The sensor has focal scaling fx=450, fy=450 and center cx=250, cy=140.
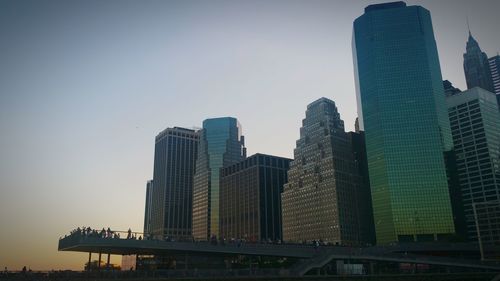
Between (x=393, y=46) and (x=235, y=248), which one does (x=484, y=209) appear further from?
(x=235, y=248)

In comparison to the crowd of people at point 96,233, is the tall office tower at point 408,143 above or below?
above

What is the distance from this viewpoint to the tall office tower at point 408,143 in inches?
7087

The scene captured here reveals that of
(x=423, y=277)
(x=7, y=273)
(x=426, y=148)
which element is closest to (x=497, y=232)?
(x=426, y=148)

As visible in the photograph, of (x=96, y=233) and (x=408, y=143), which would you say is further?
(x=408, y=143)

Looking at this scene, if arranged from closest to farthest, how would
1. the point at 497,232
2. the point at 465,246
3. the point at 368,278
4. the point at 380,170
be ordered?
the point at 368,278 < the point at 465,246 < the point at 497,232 < the point at 380,170

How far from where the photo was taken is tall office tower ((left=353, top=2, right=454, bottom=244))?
180 m

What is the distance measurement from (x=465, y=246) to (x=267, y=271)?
117481 mm

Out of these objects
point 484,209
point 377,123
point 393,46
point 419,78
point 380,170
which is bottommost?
point 484,209

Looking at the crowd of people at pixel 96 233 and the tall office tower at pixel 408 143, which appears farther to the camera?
the tall office tower at pixel 408 143

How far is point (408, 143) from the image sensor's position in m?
187

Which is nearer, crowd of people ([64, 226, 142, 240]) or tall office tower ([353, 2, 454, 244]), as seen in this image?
crowd of people ([64, 226, 142, 240])

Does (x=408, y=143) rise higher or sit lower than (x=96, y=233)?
higher

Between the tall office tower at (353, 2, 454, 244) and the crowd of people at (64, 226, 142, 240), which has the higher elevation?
the tall office tower at (353, 2, 454, 244)

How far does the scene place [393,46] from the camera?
199875 millimetres
